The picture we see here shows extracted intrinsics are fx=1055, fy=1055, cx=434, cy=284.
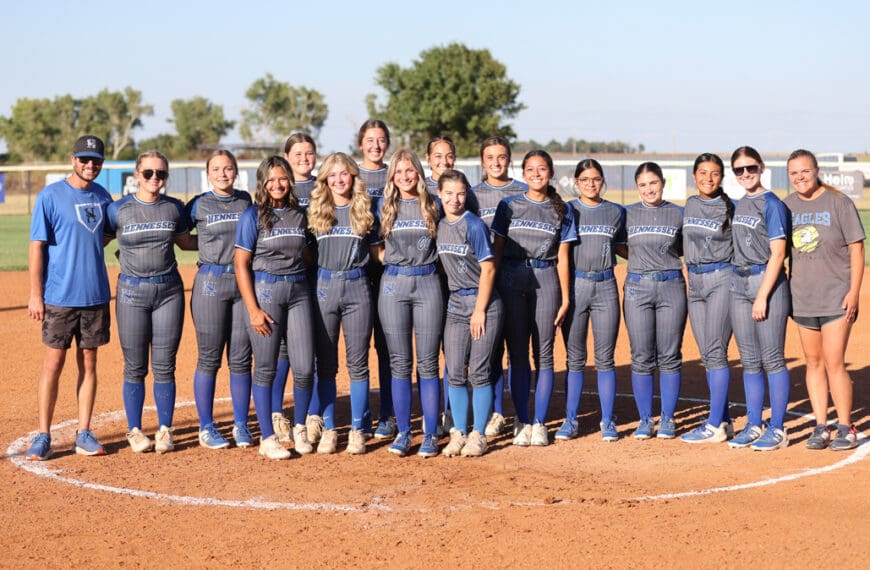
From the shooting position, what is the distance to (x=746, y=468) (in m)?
6.19

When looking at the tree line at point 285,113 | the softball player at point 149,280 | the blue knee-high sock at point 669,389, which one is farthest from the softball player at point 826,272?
the tree line at point 285,113

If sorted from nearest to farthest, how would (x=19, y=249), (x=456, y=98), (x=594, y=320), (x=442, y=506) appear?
1. (x=442, y=506)
2. (x=594, y=320)
3. (x=19, y=249)
4. (x=456, y=98)

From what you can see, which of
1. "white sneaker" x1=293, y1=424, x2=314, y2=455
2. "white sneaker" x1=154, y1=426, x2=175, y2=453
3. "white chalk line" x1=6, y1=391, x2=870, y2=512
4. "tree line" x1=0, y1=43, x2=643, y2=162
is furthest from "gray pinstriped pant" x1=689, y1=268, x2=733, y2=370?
"tree line" x1=0, y1=43, x2=643, y2=162

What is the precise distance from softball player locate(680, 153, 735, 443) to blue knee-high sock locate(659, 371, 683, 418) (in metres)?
0.22

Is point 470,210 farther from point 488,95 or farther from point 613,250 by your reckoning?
point 488,95

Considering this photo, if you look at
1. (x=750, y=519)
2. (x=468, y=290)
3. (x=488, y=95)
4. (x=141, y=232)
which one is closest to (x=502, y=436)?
(x=468, y=290)

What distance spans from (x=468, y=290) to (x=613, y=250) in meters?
1.08

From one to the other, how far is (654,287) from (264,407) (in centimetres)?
259

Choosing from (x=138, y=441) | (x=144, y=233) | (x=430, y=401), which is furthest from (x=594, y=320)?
(x=138, y=441)

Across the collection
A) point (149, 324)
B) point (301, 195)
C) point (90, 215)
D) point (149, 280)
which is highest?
point (301, 195)

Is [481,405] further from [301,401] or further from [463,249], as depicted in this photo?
[301,401]

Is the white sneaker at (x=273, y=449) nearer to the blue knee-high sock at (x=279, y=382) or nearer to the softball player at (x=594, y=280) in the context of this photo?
the blue knee-high sock at (x=279, y=382)

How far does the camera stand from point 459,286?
6496 millimetres

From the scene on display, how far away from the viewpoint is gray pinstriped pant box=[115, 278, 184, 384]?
6.43 meters
